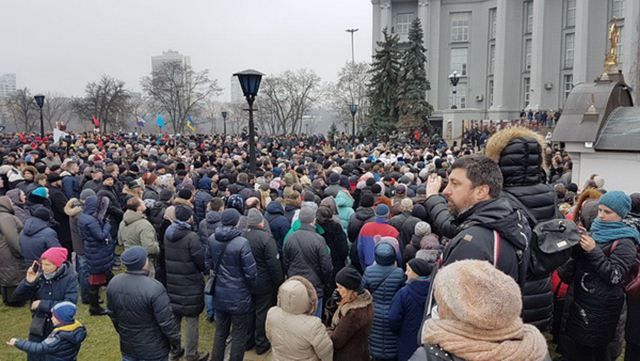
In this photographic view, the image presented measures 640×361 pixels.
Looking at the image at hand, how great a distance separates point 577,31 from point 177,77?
5550 cm

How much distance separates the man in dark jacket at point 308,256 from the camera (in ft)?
21.5

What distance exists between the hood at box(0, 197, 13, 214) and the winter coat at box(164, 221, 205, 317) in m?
3.72

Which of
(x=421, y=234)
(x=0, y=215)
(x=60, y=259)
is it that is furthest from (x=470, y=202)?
(x=0, y=215)

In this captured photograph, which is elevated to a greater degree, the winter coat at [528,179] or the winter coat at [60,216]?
the winter coat at [528,179]

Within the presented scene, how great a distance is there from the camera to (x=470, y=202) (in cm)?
318

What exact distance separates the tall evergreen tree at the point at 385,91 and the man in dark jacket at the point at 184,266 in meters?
35.2

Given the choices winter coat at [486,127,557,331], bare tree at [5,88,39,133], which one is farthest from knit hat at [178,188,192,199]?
bare tree at [5,88,39,133]

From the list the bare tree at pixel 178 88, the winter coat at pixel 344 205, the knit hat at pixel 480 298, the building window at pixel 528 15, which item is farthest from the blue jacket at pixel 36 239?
the bare tree at pixel 178 88

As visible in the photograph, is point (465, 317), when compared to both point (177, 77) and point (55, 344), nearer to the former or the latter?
point (55, 344)

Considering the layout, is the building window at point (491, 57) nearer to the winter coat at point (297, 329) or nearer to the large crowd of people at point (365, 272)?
the large crowd of people at point (365, 272)

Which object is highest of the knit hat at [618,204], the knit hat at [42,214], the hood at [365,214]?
the knit hat at [618,204]

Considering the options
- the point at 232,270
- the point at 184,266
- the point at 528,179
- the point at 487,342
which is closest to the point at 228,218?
the point at 232,270

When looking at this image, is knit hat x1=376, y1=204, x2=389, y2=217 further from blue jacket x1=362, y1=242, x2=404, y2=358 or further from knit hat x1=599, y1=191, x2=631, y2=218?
knit hat x1=599, y1=191, x2=631, y2=218

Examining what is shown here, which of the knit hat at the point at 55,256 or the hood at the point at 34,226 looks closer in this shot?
the knit hat at the point at 55,256
